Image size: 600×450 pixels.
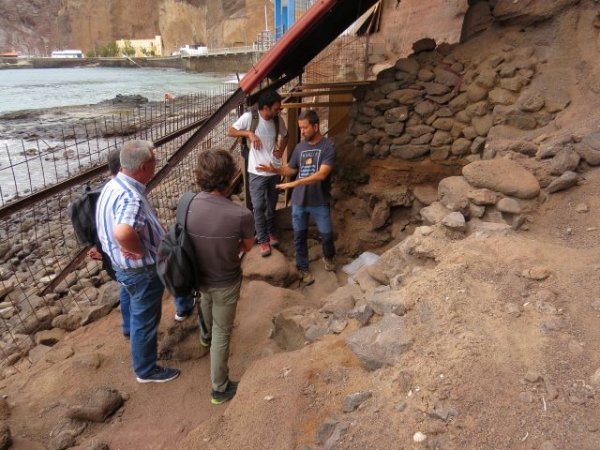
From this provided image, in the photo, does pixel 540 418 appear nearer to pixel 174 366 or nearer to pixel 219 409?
pixel 219 409

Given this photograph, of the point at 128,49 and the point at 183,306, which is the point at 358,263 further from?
the point at 128,49

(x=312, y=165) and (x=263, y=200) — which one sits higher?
(x=312, y=165)

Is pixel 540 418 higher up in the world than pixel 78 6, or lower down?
lower down

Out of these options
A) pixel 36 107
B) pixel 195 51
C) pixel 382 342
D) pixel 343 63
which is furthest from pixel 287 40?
pixel 195 51

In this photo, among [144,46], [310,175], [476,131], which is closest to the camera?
[310,175]

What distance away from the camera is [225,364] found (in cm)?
288

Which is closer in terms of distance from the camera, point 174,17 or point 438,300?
point 438,300

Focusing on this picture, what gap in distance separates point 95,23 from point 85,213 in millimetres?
79757

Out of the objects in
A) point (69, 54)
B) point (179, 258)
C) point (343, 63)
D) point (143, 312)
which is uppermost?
point (69, 54)

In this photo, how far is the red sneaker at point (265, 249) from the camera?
4.93 meters

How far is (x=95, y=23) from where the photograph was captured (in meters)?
69.2

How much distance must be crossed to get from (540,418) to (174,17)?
7411 centimetres

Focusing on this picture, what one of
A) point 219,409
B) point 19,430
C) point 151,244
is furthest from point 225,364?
point 19,430

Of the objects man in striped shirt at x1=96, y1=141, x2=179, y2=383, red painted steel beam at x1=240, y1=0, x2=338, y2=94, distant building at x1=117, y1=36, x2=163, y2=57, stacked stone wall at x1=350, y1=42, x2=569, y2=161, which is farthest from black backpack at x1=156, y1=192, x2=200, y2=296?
distant building at x1=117, y1=36, x2=163, y2=57
